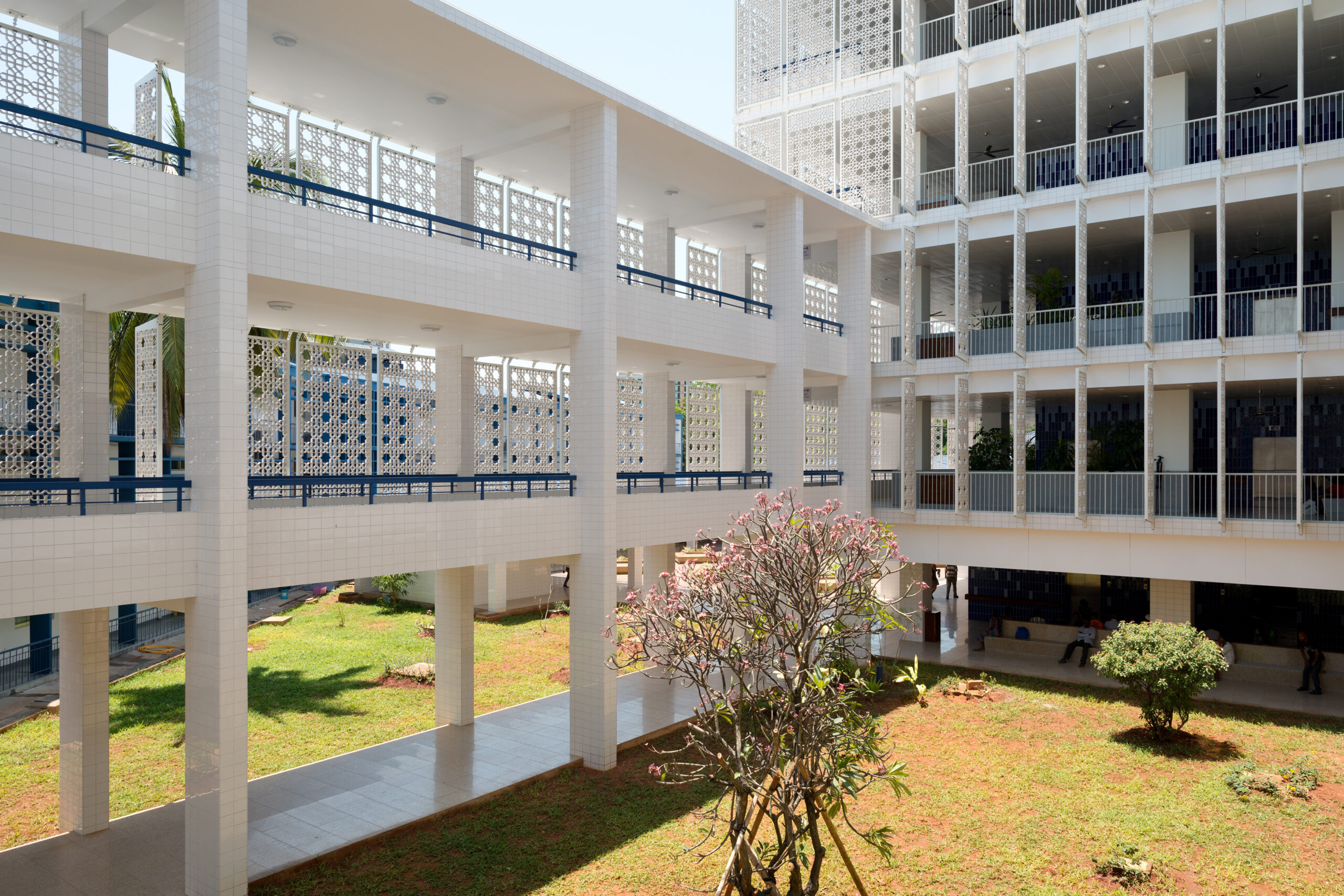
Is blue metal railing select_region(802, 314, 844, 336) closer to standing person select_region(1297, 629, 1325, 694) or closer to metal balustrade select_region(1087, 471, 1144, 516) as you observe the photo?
metal balustrade select_region(1087, 471, 1144, 516)

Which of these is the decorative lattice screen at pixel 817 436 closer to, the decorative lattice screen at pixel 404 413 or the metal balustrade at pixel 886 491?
the metal balustrade at pixel 886 491

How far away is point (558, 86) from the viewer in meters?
12.9

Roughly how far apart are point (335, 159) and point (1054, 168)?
15.8 m

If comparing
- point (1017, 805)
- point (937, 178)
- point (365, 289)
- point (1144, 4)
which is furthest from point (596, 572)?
point (1144, 4)

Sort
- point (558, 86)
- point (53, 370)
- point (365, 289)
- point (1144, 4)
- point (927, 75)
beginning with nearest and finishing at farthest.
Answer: point (53, 370), point (365, 289), point (558, 86), point (1144, 4), point (927, 75)

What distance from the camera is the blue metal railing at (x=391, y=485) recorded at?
34.6 ft

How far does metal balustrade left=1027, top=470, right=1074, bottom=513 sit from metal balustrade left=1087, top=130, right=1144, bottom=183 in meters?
6.66

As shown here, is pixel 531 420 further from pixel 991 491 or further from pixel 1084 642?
pixel 1084 642

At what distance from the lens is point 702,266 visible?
21891 millimetres

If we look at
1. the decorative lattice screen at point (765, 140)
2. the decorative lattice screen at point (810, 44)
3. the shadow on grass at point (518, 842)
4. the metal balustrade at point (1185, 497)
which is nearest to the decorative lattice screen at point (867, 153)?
the decorative lattice screen at point (810, 44)

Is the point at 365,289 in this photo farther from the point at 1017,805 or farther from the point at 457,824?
the point at 1017,805

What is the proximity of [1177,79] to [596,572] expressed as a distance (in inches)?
663

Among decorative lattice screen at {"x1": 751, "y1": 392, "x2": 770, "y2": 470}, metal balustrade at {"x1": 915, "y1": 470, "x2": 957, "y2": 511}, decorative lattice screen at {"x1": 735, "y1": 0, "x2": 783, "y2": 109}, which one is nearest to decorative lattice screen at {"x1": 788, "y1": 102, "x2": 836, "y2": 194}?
decorative lattice screen at {"x1": 735, "y1": 0, "x2": 783, "y2": 109}

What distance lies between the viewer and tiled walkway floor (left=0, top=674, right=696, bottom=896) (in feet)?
32.4
